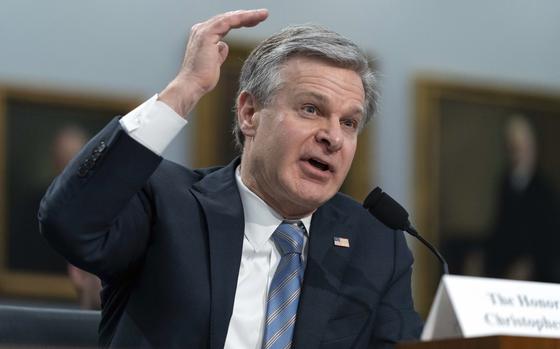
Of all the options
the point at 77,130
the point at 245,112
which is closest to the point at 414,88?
the point at 77,130

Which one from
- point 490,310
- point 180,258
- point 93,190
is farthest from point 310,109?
point 490,310

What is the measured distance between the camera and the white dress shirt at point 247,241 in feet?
10.7

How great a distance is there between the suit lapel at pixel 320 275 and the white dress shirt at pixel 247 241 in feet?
0.16

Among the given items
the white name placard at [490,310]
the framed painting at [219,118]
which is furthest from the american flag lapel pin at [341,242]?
the framed painting at [219,118]

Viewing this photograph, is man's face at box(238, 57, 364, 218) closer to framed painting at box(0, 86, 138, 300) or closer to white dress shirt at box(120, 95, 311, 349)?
white dress shirt at box(120, 95, 311, 349)

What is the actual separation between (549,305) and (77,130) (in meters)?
4.95

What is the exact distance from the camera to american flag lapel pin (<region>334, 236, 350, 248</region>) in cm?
381

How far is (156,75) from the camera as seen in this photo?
7715 mm

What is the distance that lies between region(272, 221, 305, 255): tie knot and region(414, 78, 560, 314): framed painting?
15.5 feet

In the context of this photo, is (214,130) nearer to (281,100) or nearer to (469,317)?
(281,100)

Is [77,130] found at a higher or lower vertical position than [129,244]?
lower

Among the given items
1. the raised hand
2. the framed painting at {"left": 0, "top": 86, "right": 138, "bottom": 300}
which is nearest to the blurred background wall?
the framed painting at {"left": 0, "top": 86, "right": 138, "bottom": 300}

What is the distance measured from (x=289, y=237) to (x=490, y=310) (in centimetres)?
103

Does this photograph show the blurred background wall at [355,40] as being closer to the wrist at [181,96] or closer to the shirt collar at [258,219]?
the shirt collar at [258,219]
